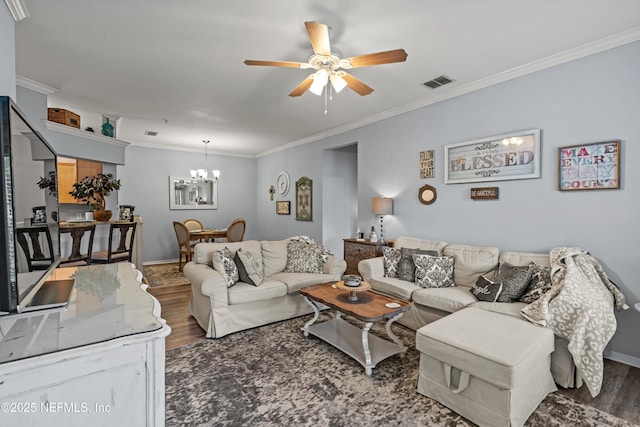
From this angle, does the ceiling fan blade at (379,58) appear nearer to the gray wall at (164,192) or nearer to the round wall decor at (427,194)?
the round wall decor at (427,194)

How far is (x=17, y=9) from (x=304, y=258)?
3.20 meters

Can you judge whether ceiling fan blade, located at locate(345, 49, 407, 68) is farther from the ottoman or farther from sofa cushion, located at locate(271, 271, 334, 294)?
sofa cushion, located at locate(271, 271, 334, 294)

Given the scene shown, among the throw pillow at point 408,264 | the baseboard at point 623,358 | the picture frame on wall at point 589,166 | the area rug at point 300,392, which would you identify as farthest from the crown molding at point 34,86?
the baseboard at point 623,358

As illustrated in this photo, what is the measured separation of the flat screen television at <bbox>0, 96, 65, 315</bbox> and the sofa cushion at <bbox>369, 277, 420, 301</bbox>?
2.74 m

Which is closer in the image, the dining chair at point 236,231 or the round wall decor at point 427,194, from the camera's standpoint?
the round wall decor at point 427,194

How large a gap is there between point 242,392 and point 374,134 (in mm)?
3814

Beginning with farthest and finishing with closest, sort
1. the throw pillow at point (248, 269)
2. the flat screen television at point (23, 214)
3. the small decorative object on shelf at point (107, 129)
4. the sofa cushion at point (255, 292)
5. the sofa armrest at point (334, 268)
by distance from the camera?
the small decorative object on shelf at point (107, 129), the sofa armrest at point (334, 268), the throw pillow at point (248, 269), the sofa cushion at point (255, 292), the flat screen television at point (23, 214)

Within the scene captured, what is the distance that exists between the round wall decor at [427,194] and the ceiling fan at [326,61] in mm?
1736

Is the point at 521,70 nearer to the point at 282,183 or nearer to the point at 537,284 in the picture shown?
the point at 537,284

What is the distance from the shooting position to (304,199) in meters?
6.22

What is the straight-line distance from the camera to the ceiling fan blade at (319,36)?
187cm

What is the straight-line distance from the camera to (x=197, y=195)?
7.23 metres

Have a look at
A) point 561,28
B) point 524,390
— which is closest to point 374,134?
point 561,28

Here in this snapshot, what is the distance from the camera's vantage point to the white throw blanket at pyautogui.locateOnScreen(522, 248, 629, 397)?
201 centimetres
